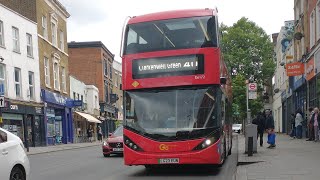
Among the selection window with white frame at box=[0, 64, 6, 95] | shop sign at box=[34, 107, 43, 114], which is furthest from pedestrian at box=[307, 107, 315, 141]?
shop sign at box=[34, 107, 43, 114]

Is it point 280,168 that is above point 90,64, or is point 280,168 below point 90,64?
below

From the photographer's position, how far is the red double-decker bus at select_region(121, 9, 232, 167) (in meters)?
11.0

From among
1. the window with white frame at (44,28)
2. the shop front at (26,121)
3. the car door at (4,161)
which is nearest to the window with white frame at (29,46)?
the window with white frame at (44,28)

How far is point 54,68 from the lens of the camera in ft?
131

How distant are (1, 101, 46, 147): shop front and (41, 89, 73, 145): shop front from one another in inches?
47.6

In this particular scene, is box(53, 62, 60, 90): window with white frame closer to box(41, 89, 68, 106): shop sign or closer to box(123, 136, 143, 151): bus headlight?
box(41, 89, 68, 106): shop sign

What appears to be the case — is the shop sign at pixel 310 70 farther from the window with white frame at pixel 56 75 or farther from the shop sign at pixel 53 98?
the window with white frame at pixel 56 75

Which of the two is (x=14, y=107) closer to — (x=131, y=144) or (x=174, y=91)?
(x=131, y=144)

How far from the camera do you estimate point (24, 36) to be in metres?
32.9

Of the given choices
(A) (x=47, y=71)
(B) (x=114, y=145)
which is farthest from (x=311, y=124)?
(A) (x=47, y=71)

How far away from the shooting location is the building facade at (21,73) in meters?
29.5

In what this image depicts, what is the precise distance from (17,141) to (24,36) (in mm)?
25402

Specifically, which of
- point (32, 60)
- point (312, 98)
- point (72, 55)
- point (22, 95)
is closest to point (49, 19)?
point (32, 60)

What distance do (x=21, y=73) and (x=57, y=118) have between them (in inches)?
358
